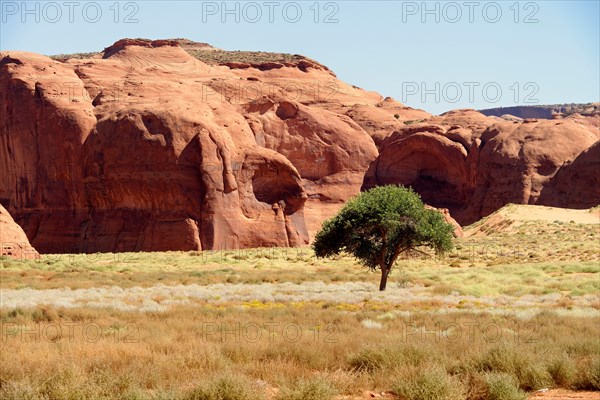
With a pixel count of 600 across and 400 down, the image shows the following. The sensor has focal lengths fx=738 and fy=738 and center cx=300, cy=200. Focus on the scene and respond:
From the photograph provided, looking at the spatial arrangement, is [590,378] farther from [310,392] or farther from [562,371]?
[310,392]

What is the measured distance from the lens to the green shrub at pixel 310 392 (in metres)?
9.56

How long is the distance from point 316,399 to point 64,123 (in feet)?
151

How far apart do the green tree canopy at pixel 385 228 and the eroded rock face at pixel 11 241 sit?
17.8 m

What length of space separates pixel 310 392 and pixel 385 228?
65.5 feet

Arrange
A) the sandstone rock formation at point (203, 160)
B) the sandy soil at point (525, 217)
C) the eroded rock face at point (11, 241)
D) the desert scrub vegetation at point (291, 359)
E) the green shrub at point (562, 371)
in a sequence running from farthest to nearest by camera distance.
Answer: the sandy soil at point (525, 217) → the sandstone rock formation at point (203, 160) → the eroded rock face at point (11, 241) → the green shrub at point (562, 371) → the desert scrub vegetation at point (291, 359)

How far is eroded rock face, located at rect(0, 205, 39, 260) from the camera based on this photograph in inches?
1497

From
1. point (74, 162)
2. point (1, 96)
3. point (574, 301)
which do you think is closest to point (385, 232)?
point (574, 301)

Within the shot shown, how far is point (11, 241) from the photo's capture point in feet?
127

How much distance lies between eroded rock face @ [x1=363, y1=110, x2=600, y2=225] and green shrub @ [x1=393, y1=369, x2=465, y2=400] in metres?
58.2

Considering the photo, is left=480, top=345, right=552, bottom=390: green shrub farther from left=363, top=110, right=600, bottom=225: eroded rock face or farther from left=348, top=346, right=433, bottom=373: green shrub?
left=363, top=110, right=600, bottom=225: eroded rock face

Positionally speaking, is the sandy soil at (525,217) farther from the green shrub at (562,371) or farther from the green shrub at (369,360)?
the green shrub at (369,360)

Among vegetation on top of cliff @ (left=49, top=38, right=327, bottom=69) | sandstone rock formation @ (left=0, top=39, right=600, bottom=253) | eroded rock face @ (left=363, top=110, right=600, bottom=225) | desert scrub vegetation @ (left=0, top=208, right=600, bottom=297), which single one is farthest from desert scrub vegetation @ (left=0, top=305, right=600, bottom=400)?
vegetation on top of cliff @ (left=49, top=38, right=327, bottom=69)

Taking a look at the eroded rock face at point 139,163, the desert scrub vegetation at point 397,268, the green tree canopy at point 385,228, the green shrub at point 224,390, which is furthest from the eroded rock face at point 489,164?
the green shrub at point 224,390

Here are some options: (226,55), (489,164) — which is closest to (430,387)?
(489,164)
